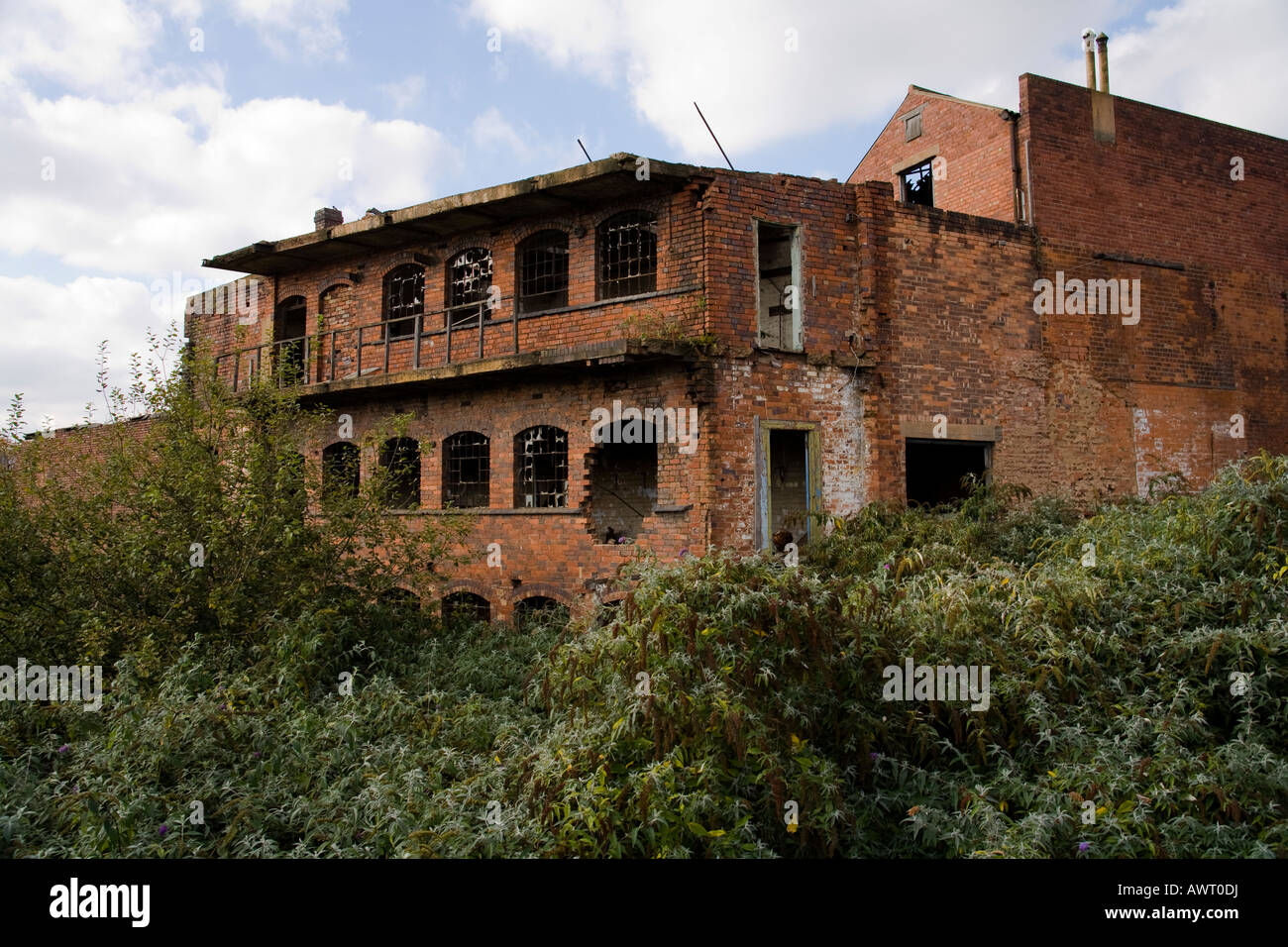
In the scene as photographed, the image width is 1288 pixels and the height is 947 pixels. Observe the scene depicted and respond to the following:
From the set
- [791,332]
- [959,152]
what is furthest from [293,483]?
[959,152]

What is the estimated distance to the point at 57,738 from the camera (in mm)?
7258

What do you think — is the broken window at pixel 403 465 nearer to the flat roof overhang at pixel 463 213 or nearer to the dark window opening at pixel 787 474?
the flat roof overhang at pixel 463 213

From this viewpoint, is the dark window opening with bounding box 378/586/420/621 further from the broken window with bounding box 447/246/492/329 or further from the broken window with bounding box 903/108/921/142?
the broken window with bounding box 903/108/921/142

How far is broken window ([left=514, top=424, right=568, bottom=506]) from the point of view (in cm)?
1348

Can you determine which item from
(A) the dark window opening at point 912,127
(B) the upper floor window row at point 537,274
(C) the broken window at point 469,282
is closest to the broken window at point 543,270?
(B) the upper floor window row at point 537,274

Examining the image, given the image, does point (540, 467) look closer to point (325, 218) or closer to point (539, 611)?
point (539, 611)

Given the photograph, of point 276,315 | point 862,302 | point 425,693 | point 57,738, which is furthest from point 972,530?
point 276,315

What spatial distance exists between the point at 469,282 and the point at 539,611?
602cm

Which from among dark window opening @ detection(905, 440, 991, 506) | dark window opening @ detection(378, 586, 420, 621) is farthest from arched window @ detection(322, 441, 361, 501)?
dark window opening @ detection(905, 440, 991, 506)

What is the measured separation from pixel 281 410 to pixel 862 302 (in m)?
8.17

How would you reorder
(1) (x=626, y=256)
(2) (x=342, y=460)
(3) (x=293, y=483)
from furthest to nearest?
(2) (x=342, y=460), (1) (x=626, y=256), (3) (x=293, y=483)

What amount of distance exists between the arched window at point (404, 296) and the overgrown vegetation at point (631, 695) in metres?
5.92

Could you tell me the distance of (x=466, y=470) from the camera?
1500cm

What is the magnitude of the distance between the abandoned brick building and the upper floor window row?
6 centimetres
